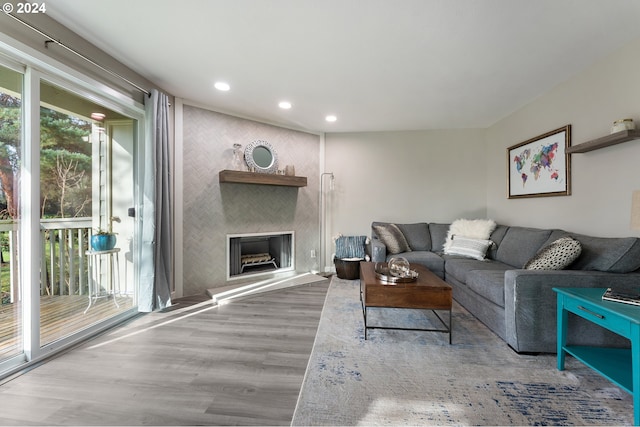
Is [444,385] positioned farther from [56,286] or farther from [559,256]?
[56,286]

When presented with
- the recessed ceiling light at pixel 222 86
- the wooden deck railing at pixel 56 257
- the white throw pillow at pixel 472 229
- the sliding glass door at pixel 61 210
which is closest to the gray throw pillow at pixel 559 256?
the white throw pillow at pixel 472 229

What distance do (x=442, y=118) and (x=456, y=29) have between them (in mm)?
2048

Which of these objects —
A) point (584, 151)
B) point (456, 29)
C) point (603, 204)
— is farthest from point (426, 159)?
point (456, 29)

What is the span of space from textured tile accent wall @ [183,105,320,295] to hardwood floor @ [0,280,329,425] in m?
0.95

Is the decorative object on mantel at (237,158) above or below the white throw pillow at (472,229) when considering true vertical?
above

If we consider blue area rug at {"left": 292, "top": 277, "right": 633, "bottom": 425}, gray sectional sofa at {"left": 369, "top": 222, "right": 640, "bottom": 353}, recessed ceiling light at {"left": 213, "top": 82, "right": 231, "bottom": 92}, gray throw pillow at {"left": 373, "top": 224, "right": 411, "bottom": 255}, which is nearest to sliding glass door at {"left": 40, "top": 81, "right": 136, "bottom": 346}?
recessed ceiling light at {"left": 213, "top": 82, "right": 231, "bottom": 92}

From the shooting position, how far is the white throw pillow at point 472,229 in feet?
11.3

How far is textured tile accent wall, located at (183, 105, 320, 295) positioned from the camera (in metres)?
3.21

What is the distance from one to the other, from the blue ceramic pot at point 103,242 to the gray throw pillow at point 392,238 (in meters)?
3.14

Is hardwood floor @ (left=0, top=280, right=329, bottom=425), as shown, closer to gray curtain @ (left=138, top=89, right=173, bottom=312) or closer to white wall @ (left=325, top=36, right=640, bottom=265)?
gray curtain @ (left=138, top=89, right=173, bottom=312)

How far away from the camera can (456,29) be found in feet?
→ 6.05

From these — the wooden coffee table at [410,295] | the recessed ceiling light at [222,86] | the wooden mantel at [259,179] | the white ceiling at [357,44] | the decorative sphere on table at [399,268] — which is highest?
the recessed ceiling light at [222,86]

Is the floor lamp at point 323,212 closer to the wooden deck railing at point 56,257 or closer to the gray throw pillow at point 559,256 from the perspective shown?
the gray throw pillow at point 559,256

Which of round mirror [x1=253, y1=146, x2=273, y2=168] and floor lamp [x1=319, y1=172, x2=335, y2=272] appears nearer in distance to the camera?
round mirror [x1=253, y1=146, x2=273, y2=168]
